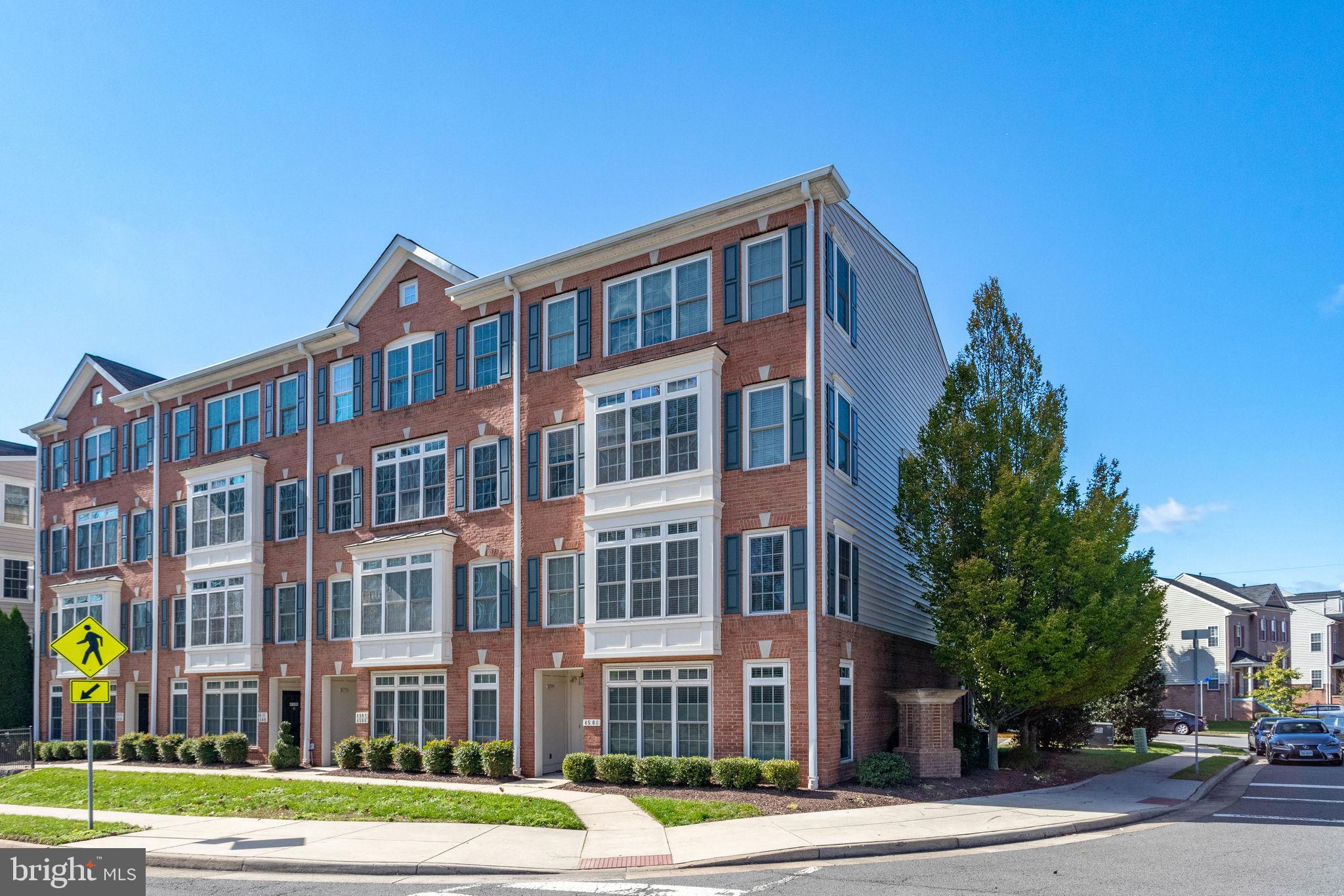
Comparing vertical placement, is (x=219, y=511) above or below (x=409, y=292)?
below

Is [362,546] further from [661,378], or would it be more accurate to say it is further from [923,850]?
[923,850]

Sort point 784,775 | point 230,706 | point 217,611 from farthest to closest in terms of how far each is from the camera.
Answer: point 217,611
point 230,706
point 784,775

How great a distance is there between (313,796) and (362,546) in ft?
30.1

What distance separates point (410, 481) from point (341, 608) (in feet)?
14.2

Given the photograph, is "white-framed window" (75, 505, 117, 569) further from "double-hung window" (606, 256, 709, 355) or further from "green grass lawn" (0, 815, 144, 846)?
"double-hung window" (606, 256, 709, 355)

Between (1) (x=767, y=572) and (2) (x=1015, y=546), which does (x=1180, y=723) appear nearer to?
(2) (x=1015, y=546)

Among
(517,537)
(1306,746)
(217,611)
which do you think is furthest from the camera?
(217,611)

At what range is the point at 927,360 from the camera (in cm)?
3372

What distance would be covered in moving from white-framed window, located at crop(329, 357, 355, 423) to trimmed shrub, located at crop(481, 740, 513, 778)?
10.5 metres

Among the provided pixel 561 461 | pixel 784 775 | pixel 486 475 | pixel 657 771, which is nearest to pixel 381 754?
pixel 486 475

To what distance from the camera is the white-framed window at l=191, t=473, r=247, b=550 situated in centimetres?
3138

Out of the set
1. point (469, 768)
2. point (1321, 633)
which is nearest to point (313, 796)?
point (469, 768)

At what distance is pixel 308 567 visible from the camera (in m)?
29.5

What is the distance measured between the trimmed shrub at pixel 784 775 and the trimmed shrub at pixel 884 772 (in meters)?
1.51
